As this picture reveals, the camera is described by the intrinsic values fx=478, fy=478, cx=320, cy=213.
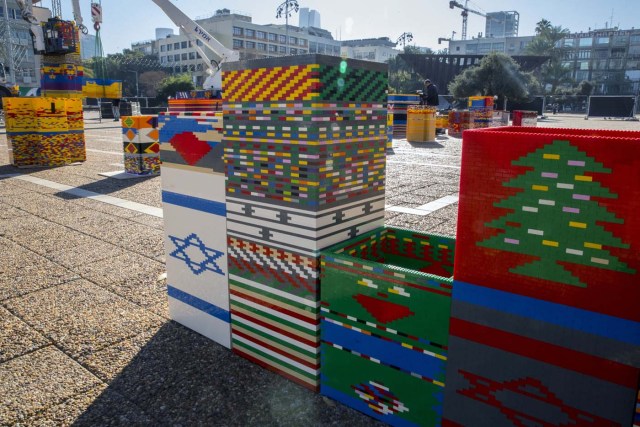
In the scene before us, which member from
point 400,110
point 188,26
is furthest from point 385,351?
point 188,26

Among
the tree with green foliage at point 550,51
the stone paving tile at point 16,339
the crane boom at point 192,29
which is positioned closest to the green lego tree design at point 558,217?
the stone paving tile at point 16,339

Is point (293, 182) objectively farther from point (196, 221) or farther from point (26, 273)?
point (26, 273)

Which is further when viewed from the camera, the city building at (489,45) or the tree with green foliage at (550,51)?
the city building at (489,45)

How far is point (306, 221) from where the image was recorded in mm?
2703

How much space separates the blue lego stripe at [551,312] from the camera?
1.78 metres

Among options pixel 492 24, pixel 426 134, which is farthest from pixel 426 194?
pixel 492 24

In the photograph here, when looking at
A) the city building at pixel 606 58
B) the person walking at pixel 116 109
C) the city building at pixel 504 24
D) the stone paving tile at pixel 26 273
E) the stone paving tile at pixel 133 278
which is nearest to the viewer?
the stone paving tile at pixel 133 278

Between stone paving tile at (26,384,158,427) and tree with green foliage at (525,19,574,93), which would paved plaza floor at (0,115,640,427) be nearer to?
stone paving tile at (26,384,158,427)

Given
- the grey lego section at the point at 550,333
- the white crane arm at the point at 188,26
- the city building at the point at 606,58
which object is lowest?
the grey lego section at the point at 550,333

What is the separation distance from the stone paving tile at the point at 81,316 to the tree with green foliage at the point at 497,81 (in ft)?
155

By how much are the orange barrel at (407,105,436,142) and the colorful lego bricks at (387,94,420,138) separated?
8.42ft

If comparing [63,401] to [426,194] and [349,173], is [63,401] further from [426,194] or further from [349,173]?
[426,194]

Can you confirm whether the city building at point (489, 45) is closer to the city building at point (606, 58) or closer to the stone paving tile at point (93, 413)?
the city building at point (606, 58)

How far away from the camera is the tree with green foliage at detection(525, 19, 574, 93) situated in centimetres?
7981
